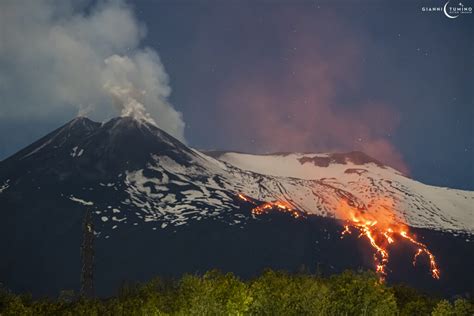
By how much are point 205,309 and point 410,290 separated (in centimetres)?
7014

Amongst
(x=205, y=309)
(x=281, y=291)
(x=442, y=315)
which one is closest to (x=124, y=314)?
(x=281, y=291)

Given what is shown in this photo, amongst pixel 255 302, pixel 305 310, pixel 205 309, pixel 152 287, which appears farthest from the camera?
pixel 152 287

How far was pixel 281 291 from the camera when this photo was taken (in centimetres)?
8175

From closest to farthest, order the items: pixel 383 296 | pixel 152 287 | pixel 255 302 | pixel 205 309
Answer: pixel 205 309 → pixel 255 302 → pixel 383 296 → pixel 152 287

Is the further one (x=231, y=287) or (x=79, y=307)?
(x=79, y=307)

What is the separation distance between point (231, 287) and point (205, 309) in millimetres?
15513

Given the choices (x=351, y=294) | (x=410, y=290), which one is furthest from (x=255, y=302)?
(x=410, y=290)

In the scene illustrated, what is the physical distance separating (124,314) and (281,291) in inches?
879

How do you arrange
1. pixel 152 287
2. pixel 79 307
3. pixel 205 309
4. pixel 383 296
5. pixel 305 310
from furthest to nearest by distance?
pixel 152 287, pixel 79 307, pixel 383 296, pixel 305 310, pixel 205 309

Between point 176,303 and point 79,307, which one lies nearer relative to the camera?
point 176,303

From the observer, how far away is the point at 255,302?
227ft

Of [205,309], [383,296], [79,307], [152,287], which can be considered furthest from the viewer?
[152,287]

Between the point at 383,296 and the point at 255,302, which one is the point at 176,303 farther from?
the point at 383,296

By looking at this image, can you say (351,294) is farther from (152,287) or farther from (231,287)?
(152,287)
